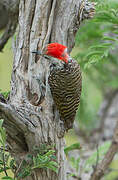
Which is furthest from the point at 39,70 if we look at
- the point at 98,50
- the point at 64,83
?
the point at 98,50

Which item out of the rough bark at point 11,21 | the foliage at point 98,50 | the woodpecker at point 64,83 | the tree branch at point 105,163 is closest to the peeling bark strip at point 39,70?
the woodpecker at point 64,83

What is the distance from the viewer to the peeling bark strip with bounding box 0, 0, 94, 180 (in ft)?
4.78

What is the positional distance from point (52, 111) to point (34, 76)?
8.1 inches

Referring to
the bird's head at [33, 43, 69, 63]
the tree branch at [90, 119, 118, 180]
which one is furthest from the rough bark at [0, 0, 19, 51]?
the tree branch at [90, 119, 118, 180]

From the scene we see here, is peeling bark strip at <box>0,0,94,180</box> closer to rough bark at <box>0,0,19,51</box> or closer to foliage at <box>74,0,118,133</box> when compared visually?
foliage at <box>74,0,118,133</box>

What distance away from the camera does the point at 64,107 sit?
157 centimetres

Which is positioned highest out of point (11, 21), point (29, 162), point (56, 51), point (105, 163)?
point (11, 21)

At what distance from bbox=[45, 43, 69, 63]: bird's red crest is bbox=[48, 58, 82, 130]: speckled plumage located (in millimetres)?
71

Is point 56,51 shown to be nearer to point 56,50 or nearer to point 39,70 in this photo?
point 56,50

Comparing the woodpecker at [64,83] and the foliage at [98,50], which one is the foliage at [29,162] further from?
the foliage at [98,50]

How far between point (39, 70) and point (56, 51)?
0.15 metres

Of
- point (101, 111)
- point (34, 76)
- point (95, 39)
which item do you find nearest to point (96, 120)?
point (101, 111)

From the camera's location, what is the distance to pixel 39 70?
5.08ft

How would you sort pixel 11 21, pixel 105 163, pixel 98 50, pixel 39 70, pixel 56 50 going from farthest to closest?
pixel 105 163 → pixel 98 50 → pixel 11 21 → pixel 39 70 → pixel 56 50
